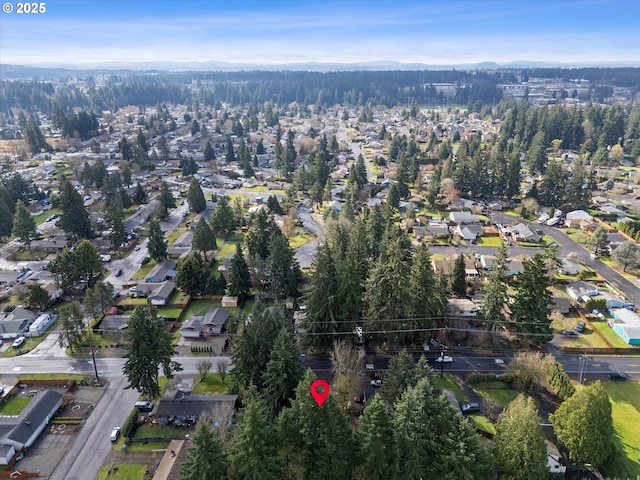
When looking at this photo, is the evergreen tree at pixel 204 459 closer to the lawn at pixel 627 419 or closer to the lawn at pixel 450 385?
the lawn at pixel 450 385

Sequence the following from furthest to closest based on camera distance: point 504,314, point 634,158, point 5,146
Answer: point 5,146 < point 634,158 < point 504,314

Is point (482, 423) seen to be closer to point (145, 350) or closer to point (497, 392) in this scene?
point (497, 392)

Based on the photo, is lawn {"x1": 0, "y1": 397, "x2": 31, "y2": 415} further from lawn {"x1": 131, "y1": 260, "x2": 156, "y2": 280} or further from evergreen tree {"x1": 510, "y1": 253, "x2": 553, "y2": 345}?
evergreen tree {"x1": 510, "y1": 253, "x2": 553, "y2": 345}

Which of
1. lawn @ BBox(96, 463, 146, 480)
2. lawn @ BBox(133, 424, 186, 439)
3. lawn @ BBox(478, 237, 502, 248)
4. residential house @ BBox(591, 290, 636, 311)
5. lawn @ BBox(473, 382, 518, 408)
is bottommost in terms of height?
lawn @ BBox(473, 382, 518, 408)

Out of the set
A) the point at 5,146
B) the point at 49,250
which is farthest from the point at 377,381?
the point at 5,146

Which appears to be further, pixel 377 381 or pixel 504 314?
pixel 504 314

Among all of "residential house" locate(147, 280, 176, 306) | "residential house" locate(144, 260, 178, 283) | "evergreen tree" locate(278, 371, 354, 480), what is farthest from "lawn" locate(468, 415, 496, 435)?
"residential house" locate(144, 260, 178, 283)

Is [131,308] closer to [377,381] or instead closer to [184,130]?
[377,381]
